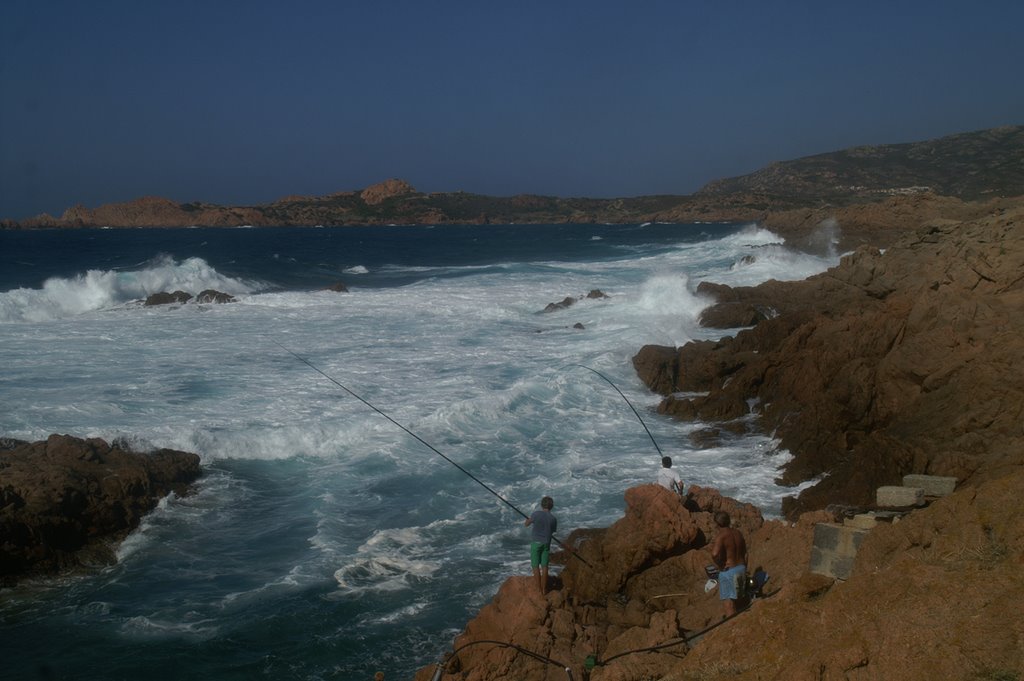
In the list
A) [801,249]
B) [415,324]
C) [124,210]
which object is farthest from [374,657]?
[124,210]

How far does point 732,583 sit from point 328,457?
25.2 ft

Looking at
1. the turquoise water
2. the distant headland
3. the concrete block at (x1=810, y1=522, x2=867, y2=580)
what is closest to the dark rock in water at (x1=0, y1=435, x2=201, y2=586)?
the turquoise water

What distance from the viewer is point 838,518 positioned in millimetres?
6480

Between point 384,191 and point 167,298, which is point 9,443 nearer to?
point 167,298

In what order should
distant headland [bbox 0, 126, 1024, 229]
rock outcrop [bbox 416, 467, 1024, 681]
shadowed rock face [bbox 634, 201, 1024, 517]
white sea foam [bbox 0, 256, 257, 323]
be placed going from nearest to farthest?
rock outcrop [bbox 416, 467, 1024, 681] → shadowed rock face [bbox 634, 201, 1024, 517] → white sea foam [bbox 0, 256, 257, 323] → distant headland [bbox 0, 126, 1024, 229]

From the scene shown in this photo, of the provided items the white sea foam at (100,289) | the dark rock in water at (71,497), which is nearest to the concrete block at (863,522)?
the dark rock in water at (71,497)

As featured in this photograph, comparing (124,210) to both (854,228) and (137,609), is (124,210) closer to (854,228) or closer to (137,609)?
(854,228)

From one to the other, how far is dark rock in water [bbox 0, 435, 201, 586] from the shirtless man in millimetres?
6367

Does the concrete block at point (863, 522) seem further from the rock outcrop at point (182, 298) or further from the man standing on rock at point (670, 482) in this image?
the rock outcrop at point (182, 298)

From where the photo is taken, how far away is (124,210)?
130 meters

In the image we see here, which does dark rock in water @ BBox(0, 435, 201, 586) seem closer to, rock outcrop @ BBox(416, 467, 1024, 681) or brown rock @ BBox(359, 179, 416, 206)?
rock outcrop @ BBox(416, 467, 1024, 681)

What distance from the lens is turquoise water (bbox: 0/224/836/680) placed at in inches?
287

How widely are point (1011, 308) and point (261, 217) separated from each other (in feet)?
420

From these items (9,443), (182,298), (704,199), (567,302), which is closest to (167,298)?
(182,298)
